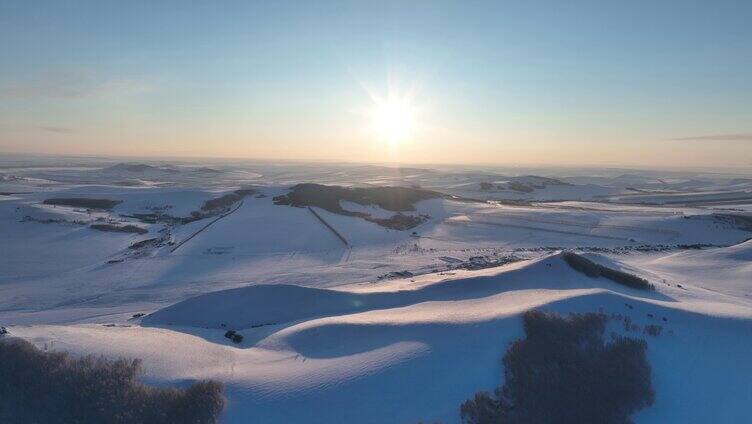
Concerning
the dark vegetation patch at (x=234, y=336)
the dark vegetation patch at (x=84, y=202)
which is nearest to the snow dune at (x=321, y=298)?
the dark vegetation patch at (x=234, y=336)

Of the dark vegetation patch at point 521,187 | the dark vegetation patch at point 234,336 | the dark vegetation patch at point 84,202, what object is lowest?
the dark vegetation patch at point 234,336

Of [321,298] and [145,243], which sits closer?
[321,298]

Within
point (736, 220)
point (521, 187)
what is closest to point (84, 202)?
point (736, 220)

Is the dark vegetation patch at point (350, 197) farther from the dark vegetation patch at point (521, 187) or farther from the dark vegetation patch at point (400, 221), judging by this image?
the dark vegetation patch at point (521, 187)

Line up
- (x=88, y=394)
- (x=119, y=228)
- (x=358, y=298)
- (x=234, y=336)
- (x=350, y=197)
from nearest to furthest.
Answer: (x=88, y=394)
(x=234, y=336)
(x=358, y=298)
(x=119, y=228)
(x=350, y=197)

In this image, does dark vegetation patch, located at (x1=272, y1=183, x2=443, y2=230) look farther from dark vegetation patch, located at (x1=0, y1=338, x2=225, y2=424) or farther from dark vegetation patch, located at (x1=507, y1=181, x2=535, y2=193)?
dark vegetation patch, located at (x1=507, y1=181, x2=535, y2=193)

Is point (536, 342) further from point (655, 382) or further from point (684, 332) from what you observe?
point (684, 332)

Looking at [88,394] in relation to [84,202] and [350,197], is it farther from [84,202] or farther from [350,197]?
[84,202]
